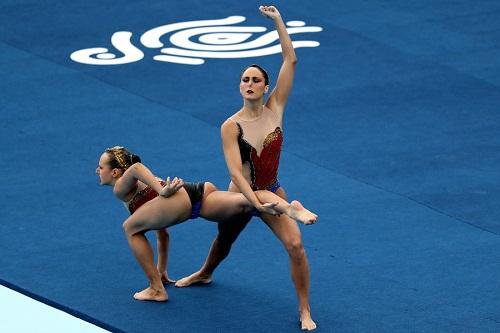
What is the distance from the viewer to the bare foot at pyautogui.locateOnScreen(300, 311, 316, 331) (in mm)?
8695

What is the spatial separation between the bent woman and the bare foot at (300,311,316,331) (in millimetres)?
787

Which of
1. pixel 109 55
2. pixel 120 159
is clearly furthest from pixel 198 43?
pixel 120 159

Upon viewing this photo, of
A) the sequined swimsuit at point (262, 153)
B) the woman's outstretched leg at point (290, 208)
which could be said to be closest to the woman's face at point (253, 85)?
the sequined swimsuit at point (262, 153)

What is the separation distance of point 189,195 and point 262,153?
605 mm

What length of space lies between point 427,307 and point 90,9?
27.1 ft

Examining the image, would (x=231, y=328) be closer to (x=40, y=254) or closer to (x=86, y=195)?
(x=40, y=254)

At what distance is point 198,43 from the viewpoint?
14.8 metres

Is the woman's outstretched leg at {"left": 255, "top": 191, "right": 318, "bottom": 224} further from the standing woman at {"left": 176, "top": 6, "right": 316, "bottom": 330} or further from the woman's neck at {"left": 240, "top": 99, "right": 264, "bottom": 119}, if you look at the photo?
the woman's neck at {"left": 240, "top": 99, "right": 264, "bottom": 119}

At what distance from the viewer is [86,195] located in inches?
433

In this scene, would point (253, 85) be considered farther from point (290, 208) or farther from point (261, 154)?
point (290, 208)

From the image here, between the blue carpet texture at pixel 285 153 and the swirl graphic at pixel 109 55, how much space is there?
0.10 feet

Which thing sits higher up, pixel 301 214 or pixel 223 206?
pixel 301 214

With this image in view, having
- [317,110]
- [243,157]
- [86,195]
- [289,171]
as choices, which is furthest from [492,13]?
[243,157]

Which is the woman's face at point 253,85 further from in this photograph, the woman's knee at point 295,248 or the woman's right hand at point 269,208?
the woman's knee at point 295,248
